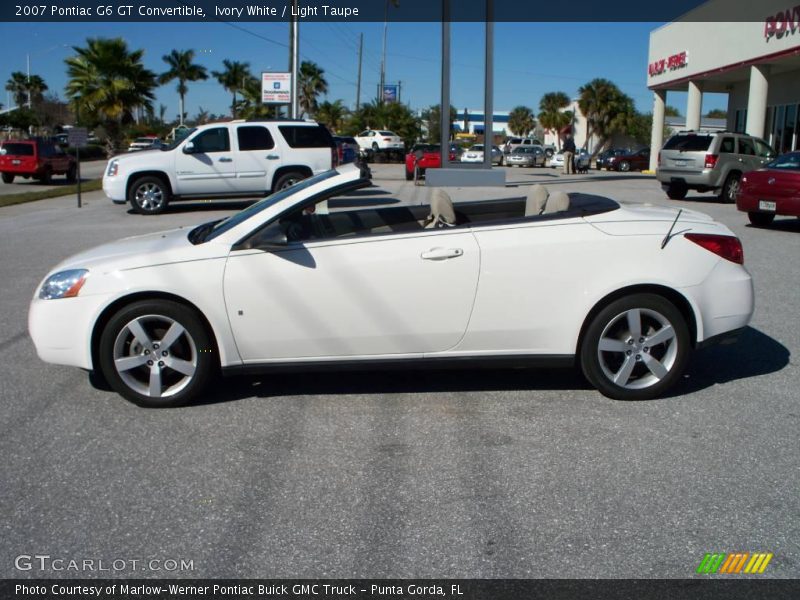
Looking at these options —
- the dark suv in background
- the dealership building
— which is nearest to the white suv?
the dark suv in background

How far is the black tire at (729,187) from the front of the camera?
20156mm

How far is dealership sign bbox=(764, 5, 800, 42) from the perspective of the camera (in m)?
25.0

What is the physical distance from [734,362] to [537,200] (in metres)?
1.97

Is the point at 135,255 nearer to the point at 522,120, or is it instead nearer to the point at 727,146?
the point at 727,146

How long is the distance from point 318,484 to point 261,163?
14.7 meters

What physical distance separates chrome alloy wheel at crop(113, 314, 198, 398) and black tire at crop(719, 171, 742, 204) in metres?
18.1

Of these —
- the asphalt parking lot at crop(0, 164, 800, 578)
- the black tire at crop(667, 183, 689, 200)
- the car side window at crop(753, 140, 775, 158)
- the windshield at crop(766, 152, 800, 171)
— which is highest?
the car side window at crop(753, 140, 775, 158)

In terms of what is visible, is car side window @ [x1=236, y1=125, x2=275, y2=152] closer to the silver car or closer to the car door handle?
the car door handle

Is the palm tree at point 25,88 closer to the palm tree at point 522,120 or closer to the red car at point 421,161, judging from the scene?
the palm tree at point 522,120

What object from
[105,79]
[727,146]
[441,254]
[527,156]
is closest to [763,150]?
[727,146]

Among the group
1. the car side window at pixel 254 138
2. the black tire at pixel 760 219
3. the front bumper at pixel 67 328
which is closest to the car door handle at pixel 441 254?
the front bumper at pixel 67 328

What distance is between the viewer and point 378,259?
4945 mm

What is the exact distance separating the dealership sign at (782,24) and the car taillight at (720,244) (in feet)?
76.7

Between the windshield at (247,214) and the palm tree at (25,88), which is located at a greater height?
the palm tree at (25,88)
